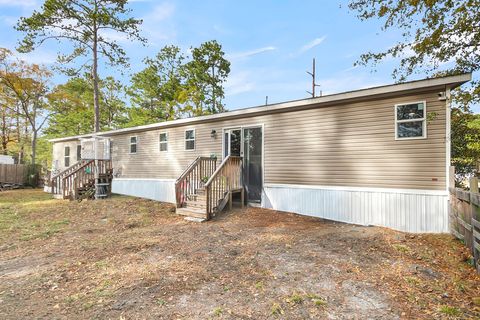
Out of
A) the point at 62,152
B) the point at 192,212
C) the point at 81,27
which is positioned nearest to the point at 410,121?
the point at 192,212

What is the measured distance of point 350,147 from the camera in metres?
7.07

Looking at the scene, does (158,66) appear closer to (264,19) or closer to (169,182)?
(264,19)

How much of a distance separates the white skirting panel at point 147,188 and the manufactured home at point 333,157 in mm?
134

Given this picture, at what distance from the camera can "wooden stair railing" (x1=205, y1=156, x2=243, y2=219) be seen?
7.54m

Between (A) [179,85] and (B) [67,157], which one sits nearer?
(B) [67,157]

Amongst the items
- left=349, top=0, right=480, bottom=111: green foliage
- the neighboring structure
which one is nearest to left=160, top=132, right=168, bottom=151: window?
left=349, top=0, right=480, bottom=111: green foliage

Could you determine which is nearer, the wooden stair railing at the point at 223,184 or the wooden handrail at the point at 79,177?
the wooden stair railing at the point at 223,184

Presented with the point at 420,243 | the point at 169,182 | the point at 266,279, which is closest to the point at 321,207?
the point at 420,243

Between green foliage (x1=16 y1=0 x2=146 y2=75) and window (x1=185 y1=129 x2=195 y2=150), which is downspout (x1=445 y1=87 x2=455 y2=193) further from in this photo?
green foliage (x1=16 y1=0 x2=146 y2=75)

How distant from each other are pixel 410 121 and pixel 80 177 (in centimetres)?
1263

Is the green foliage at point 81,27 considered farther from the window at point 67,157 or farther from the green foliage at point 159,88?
the green foliage at point 159,88

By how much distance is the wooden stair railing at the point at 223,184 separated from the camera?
7.54 m

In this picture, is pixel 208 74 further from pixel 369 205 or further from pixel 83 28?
pixel 369 205

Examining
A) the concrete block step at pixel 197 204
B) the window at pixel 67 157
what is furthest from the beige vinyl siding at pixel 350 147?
the window at pixel 67 157
